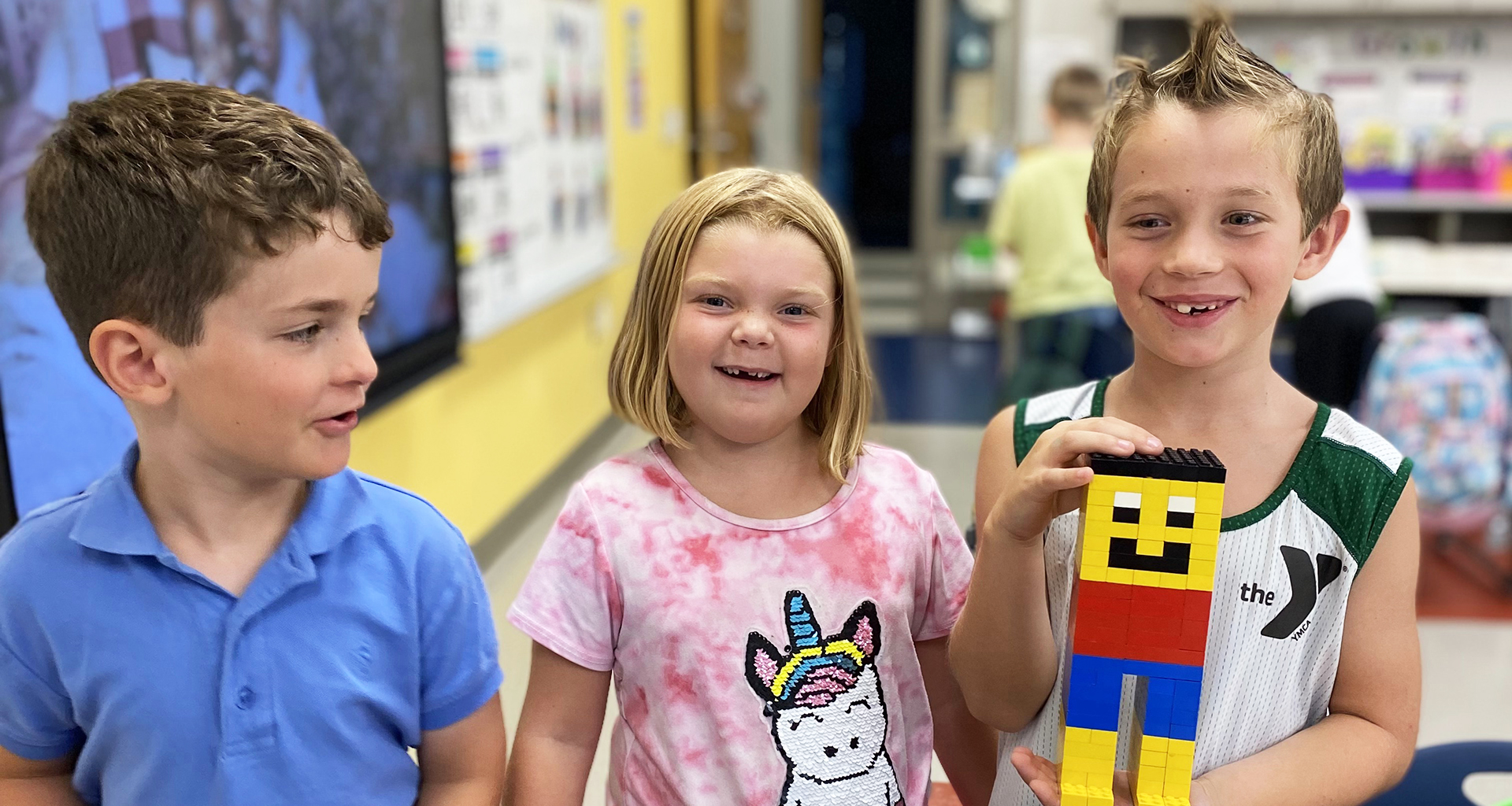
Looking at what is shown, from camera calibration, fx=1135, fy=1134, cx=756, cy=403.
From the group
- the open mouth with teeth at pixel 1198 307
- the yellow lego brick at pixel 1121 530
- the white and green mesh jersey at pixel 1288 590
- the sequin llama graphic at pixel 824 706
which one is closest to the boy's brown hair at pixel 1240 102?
the open mouth with teeth at pixel 1198 307

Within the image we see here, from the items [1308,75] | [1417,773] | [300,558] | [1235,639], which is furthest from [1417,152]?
[300,558]

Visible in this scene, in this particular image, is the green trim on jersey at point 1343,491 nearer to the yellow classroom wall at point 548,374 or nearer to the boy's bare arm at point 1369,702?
the boy's bare arm at point 1369,702

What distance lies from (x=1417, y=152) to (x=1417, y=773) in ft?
19.0

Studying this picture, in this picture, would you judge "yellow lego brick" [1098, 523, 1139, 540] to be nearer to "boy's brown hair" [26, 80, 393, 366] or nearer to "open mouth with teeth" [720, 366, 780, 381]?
"open mouth with teeth" [720, 366, 780, 381]

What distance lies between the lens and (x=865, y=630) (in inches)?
43.1

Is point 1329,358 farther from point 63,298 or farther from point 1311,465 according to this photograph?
point 63,298

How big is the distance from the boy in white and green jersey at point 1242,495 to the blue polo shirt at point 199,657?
1.73 feet

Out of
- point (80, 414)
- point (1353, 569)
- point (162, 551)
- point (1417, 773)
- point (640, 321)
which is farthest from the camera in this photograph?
point (80, 414)

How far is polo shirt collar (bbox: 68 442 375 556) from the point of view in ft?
2.98

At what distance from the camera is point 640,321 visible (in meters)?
1.14

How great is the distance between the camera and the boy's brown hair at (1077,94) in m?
3.79

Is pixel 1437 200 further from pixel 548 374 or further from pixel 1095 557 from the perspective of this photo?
pixel 1095 557

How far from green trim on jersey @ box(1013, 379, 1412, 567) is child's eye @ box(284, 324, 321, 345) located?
804 millimetres

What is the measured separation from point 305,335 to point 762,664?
50 cm
